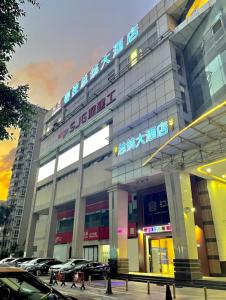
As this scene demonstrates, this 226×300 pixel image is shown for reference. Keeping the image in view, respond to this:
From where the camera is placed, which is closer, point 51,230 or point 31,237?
point 51,230

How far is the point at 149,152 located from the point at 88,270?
1151cm

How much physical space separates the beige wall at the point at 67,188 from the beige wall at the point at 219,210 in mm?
18618

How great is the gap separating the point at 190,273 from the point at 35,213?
1300 inches

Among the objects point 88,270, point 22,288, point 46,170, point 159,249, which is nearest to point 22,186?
point 46,170

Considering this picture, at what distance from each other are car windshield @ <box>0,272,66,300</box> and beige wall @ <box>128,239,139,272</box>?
2372 centimetres

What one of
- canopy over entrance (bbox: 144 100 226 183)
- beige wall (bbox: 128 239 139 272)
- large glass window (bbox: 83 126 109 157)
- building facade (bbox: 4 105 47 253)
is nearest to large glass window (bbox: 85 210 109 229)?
beige wall (bbox: 128 239 139 272)

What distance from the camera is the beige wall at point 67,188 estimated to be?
115 feet

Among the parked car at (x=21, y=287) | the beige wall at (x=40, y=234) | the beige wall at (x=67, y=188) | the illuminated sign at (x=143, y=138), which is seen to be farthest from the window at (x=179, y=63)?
the beige wall at (x=40, y=234)

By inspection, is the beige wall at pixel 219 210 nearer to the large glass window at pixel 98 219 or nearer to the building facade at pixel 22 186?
the large glass window at pixel 98 219

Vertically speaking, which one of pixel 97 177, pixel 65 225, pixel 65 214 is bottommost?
pixel 65 225

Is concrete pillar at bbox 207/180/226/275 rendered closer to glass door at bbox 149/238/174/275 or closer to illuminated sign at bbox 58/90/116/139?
glass door at bbox 149/238/174/275

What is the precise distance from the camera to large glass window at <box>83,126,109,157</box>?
31859 millimetres

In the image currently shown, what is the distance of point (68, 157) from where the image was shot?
39125mm

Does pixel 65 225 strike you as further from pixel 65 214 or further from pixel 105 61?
pixel 105 61
